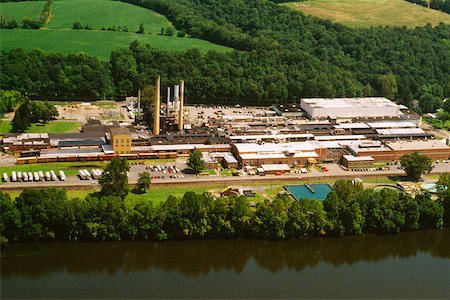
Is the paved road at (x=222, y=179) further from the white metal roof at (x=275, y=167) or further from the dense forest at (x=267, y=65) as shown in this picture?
the dense forest at (x=267, y=65)

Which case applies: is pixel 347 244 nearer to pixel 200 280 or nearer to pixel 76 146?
pixel 200 280

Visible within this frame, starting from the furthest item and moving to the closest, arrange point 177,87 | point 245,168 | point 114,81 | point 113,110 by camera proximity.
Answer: point 114,81
point 113,110
point 177,87
point 245,168

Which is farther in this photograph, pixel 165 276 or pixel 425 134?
pixel 425 134

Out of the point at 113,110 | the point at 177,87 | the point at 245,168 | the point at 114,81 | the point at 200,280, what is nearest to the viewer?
the point at 200,280

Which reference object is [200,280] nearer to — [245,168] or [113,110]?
[245,168]

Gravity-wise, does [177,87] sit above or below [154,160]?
above

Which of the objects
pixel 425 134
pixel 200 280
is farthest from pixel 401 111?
pixel 200 280
